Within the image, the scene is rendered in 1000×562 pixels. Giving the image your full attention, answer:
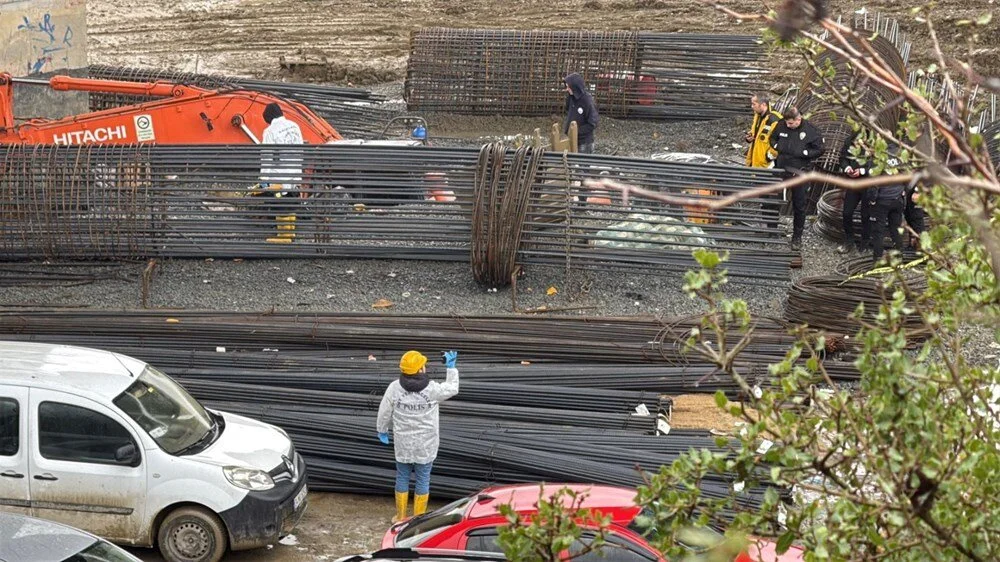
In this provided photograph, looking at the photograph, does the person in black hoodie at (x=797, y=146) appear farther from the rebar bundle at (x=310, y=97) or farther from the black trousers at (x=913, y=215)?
the rebar bundle at (x=310, y=97)

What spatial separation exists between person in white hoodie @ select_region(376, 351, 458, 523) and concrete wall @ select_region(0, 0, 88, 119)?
1182 centimetres

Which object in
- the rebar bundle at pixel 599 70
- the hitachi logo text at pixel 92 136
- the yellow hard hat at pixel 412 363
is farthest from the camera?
the rebar bundle at pixel 599 70

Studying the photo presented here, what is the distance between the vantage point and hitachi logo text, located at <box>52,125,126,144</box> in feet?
52.8

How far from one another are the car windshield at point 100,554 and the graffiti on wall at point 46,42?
571 inches

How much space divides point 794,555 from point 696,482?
3972 millimetres

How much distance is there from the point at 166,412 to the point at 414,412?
1.93 m

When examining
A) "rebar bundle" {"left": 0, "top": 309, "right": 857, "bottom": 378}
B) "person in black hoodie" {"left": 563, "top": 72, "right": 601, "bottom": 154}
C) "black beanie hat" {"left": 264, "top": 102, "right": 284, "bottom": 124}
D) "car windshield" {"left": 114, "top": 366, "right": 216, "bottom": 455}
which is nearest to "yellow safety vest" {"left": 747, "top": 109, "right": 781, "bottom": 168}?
"person in black hoodie" {"left": 563, "top": 72, "right": 601, "bottom": 154}

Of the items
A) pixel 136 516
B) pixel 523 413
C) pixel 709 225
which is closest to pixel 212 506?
pixel 136 516

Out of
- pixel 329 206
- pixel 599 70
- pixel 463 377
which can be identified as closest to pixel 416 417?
pixel 463 377

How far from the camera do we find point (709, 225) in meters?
14.2

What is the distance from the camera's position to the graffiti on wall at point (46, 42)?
19.8 metres

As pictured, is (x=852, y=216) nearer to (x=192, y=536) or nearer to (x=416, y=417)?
(x=416, y=417)

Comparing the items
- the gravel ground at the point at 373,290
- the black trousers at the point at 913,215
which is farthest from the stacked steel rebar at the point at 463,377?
the black trousers at the point at 913,215

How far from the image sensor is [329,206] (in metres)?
14.7
